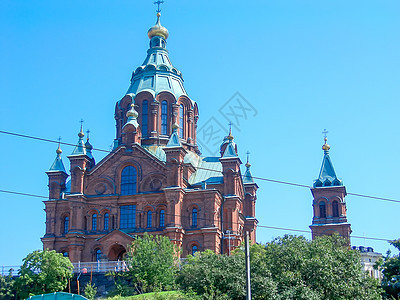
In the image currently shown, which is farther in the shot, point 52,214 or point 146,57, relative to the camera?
point 146,57

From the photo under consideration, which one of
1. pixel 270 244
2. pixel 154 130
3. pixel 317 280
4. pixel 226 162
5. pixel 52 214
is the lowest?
pixel 317 280

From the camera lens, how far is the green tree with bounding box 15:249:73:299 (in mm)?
46938

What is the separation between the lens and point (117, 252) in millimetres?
56281

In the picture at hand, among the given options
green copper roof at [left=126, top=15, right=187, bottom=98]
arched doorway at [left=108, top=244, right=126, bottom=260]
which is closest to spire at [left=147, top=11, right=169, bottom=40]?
green copper roof at [left=126, top=15, right=187, bottom=98]

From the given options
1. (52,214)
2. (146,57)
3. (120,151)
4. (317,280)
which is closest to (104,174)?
(120,151)

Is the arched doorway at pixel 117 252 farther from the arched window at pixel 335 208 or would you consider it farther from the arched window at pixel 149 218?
the arched window at pixel 335 208

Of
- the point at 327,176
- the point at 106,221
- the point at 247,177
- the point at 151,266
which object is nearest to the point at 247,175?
the point at 247,177

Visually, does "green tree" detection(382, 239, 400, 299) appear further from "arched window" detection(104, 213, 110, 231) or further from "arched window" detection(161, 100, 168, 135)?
"arched window" detection(161, 100, 168, 135)

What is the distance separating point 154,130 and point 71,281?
62.5 feet

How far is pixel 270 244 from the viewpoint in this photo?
39.5 metres

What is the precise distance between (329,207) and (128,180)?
2221cm

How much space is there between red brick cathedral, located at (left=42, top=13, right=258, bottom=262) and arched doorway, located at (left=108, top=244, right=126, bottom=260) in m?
0.10

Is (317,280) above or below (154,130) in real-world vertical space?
below

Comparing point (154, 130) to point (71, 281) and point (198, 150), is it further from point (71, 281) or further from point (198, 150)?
point (71, 281)
